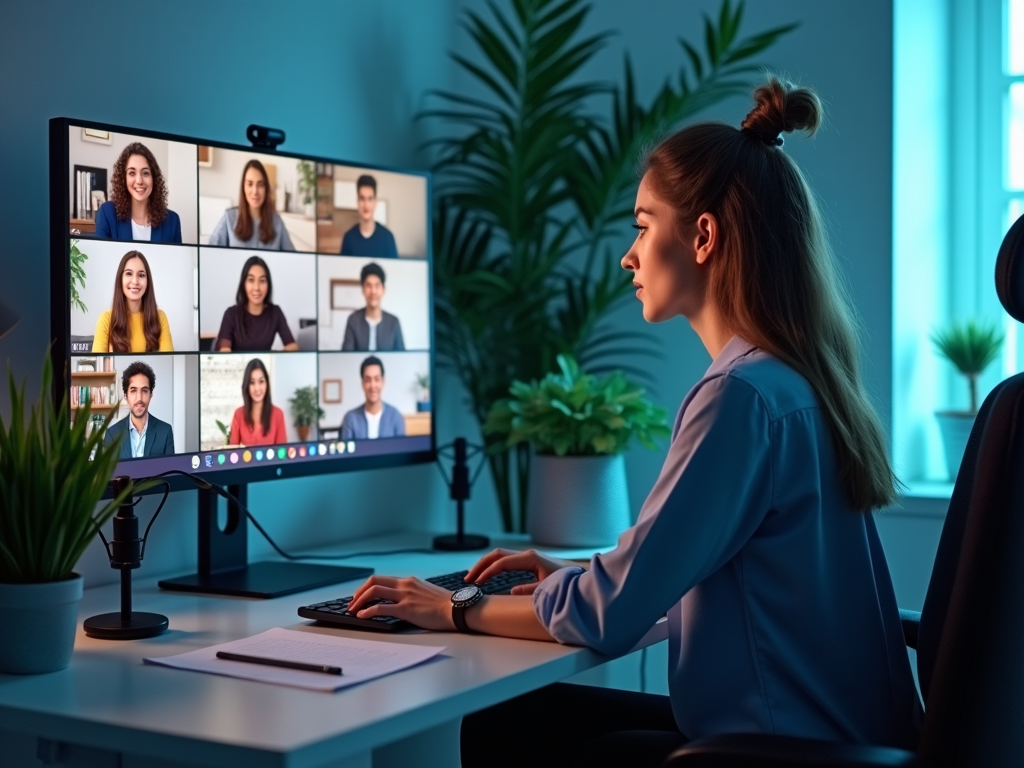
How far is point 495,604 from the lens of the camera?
1.45 metres

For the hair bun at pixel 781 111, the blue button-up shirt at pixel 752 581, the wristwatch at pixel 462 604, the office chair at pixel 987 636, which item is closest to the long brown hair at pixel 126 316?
the wristwatch at pixel 462 604

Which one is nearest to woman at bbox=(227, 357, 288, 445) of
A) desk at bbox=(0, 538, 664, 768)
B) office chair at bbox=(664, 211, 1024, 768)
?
desk at bbox=(0, 538, 664, 768)

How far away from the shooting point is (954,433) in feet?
8.55

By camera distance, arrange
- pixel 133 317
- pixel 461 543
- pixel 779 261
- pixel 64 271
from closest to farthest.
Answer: pixel 779 261 < pixel 64 271 < pixel 133 317 < pixel 461 543

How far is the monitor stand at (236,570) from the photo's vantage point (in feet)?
5.80

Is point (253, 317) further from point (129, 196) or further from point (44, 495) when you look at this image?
point (44, 495)

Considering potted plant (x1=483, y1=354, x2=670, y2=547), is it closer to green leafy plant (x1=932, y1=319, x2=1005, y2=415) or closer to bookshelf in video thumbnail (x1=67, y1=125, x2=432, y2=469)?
bookshelf in video thumbnail (x1=67, y1=125, x2=432, y2=469)

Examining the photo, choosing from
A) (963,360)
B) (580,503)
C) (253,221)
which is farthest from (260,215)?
(963,360)

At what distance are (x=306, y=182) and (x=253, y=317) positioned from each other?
25 centimetres

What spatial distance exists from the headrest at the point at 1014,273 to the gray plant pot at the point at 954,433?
142 centimetres

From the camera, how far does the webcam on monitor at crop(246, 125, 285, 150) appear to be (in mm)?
1900

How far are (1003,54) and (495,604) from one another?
1.96m

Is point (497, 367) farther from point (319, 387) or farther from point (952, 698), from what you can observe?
point (952, 698)

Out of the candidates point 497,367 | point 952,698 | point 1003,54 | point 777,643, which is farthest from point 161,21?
point 1003,54
